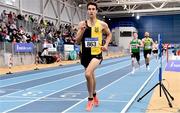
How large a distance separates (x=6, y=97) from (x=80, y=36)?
3.03m

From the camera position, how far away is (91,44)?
7480 millimetres

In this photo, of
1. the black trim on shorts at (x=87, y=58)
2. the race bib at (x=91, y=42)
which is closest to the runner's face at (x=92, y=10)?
the race bib at (x=91, y=42)

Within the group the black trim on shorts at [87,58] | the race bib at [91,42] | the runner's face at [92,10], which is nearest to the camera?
the runner's face at [92,10]

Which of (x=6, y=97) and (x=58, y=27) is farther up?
(x=58, y=27)

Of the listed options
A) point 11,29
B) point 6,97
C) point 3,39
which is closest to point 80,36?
point 6,97

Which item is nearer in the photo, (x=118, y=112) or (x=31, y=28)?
(x=118, y=112)

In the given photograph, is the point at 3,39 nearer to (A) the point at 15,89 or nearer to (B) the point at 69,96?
(A) the point at 15,89

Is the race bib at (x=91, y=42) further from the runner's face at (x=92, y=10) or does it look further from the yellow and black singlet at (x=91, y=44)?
the runner's face at (x=92, y=10)

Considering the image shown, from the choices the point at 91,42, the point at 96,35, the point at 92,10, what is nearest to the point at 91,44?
the point at 91,42

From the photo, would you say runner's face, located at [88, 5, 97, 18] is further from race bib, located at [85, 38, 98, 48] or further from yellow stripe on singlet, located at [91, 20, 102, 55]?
race bib, located at [85, 38, 98, 48]

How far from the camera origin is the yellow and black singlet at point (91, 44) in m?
7.49

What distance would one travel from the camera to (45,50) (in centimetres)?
2667

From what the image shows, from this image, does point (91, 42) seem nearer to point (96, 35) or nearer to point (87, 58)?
point (96, 35)

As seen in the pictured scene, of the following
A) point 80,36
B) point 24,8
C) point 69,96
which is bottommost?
point 69,96
